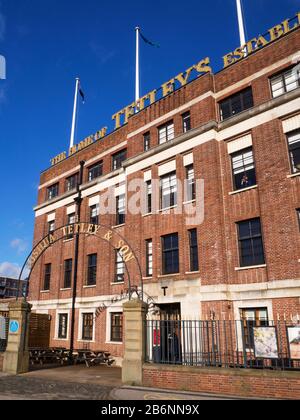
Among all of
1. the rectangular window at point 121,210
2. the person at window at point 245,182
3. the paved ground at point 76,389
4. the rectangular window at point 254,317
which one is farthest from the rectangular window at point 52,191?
the rectangular window at point 254,317

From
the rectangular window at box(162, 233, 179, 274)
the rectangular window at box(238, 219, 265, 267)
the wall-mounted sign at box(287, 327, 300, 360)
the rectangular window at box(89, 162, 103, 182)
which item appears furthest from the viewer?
the rectangular window at box(89, 162, 103, 182)

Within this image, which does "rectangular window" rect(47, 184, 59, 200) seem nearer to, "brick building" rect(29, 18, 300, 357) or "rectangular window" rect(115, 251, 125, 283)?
"brick building" rect(29, 18, 300, 357)

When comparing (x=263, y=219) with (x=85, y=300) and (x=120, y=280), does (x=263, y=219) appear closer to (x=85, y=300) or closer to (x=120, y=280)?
(x=120, y=280)

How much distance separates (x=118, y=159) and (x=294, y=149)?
1321 centimetres

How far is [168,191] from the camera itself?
21.3 meters

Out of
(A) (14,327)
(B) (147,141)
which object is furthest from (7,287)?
(A) (14,327)

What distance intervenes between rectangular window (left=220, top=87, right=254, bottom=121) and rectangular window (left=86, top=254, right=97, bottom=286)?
1317 cm

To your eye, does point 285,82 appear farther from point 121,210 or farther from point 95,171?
point 95,171

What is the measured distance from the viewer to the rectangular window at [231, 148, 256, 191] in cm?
1814

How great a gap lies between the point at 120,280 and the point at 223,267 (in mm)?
8103

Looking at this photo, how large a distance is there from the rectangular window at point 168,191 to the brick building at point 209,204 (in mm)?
68

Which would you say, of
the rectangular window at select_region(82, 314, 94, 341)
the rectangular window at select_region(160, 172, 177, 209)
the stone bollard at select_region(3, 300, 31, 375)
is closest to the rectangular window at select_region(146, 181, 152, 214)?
the rectangular window at select_region(160, 172, 177, 209)

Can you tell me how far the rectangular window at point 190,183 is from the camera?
781 inches
